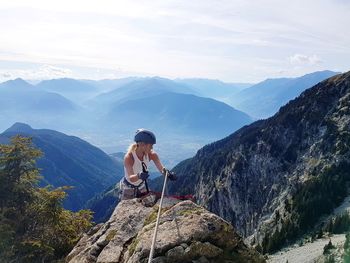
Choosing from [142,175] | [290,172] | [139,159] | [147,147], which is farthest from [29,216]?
[290,172]

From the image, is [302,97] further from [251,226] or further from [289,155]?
[251,226]

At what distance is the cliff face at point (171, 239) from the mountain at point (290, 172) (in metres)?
80.3

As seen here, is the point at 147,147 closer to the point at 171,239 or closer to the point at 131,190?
the point at 131,190

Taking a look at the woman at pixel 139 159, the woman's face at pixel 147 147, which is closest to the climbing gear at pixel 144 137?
the woman at pixel 139 159

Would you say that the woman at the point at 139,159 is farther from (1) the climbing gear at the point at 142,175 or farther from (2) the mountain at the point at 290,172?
(2) the mountain at the point at 290,172

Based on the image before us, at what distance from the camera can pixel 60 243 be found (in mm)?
24172

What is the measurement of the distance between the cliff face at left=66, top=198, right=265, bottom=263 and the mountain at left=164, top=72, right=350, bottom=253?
3161 inches

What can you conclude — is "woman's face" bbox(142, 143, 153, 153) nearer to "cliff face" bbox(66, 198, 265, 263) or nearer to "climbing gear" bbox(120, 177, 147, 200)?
"climbing gear" bbox(120, 177, 147, 200)

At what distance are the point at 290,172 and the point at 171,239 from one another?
140 meters

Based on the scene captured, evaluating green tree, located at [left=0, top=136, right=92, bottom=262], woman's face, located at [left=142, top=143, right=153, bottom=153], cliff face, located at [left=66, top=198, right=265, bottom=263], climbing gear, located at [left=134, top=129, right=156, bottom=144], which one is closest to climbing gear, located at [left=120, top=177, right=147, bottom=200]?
woman's face, located at [left=142, top=143, right=153, bottom=153]

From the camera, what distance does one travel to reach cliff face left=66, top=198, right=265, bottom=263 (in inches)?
435

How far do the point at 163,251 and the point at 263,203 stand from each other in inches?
5804

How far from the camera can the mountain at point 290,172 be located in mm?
105562

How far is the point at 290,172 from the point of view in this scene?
146000 mm
